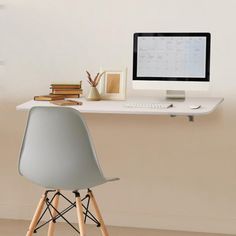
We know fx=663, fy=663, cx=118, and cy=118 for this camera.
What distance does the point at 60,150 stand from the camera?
292 centimetres

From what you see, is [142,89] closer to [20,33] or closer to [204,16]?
[204,16]

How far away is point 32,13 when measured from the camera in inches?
157

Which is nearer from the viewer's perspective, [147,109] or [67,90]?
[147,109]

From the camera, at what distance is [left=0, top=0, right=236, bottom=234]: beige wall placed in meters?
3.82

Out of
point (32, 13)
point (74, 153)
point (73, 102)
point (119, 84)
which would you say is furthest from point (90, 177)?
point (32, 13)

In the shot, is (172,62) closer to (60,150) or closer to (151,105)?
(151,105)

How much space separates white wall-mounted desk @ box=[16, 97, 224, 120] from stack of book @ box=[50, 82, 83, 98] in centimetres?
6

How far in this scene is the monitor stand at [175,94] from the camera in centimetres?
370

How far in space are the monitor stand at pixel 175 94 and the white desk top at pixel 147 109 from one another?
41 millimetres

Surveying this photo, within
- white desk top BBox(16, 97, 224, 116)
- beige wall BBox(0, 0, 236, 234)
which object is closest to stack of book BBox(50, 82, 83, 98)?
white desk top BBox(16, 97, 224, 116)

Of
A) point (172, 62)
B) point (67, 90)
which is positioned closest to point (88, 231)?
point (67, 90)

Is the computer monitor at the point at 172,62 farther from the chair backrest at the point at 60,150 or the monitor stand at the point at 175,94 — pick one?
the chair backrest at the point at 60,150

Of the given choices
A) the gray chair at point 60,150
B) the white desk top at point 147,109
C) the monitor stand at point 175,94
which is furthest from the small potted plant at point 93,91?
the gray chair at point 60,150

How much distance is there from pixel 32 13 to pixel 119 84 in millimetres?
733
